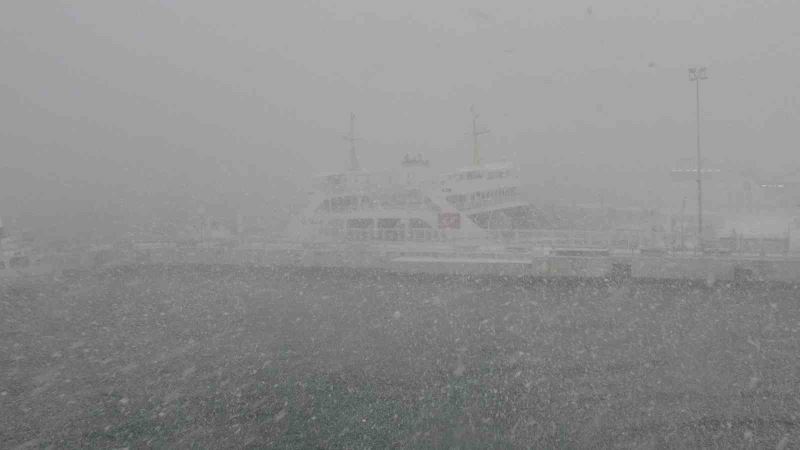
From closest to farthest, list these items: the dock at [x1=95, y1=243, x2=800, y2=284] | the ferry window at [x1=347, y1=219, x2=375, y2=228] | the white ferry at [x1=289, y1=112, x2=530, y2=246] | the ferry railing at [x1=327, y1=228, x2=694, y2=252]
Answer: the dock at [x1=95, y1=243, x2=800, y2=284] < the ferry railing at [x1=327, y1=228, x2=694, y2=252] < the white ferry at [x1=289, y1=112, x2=530, y2=246] < the ferry window at [x1=347, y1=219, x2=375, y2=228]

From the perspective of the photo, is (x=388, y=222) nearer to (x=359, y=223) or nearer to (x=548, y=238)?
(x=359, y=223)

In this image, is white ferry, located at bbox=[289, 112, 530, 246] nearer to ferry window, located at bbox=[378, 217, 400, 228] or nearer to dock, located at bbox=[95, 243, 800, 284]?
ferry window, located at bbox=[378, 217, 400, 228]

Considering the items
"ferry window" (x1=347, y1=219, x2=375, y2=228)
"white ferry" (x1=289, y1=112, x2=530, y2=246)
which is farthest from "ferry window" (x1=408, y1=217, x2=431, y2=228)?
"ferry window" (x1=347, y1=219, x2=375, y2=228)

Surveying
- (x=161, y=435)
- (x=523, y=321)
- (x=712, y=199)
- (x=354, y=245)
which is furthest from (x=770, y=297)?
(x=712, y=199)

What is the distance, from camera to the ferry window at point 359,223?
18688 mm

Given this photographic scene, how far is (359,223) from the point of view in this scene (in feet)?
61.8

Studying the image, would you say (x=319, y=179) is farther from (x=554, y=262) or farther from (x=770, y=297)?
(x=770, y=297)

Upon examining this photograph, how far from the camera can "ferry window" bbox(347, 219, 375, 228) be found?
18.7 metres

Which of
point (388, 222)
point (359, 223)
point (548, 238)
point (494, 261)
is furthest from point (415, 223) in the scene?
point (494, 261)

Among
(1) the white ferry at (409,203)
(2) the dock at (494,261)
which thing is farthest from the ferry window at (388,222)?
(2) the dock at (494,261)

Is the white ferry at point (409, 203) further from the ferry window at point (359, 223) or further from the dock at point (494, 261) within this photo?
the dock at point (494, 261)

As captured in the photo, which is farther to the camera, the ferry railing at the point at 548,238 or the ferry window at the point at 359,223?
the ferry window at the point at 359,223

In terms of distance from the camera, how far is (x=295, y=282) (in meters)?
13.9

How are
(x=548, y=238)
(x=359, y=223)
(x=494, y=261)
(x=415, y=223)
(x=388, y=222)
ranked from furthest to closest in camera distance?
(x=359, y=223) < (x=388, y=222) < (x=415, y=223) < (x=548, y=238) < (x=494, y=261)
